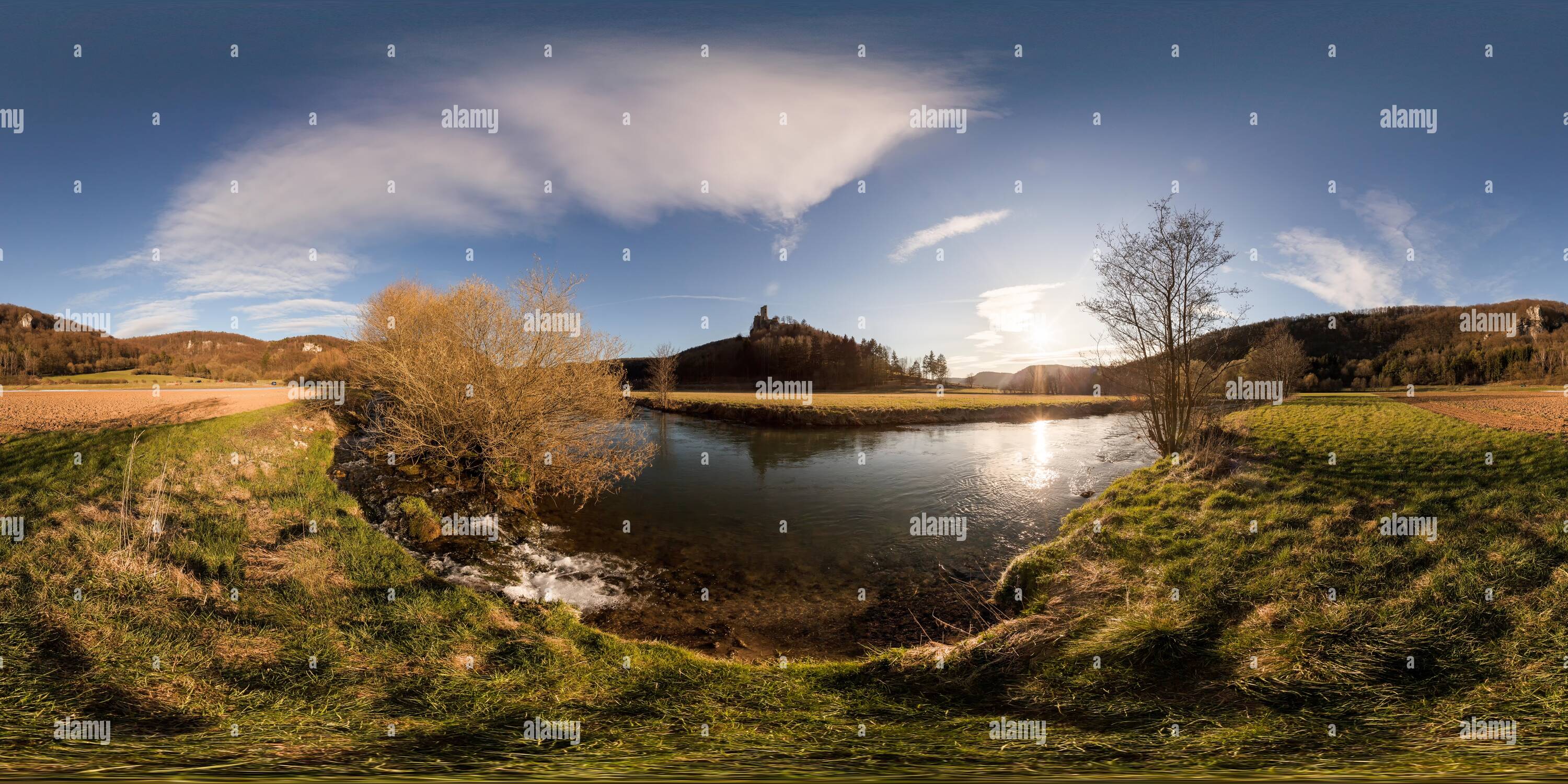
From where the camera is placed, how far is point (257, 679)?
4566 millimetres

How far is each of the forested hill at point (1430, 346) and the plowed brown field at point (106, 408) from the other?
25.7 meters

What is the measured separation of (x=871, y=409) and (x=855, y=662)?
3462cm

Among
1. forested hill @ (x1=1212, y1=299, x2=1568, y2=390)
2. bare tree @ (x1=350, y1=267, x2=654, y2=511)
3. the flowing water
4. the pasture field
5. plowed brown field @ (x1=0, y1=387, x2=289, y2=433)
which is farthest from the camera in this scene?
forested hill @ (x1=1212, y1=299, x2=1568, y2=390)

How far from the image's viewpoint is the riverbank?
37656 mm

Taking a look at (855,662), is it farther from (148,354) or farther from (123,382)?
(148,354)

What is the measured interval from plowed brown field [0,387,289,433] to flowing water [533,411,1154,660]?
10.3m

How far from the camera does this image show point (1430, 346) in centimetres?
5784

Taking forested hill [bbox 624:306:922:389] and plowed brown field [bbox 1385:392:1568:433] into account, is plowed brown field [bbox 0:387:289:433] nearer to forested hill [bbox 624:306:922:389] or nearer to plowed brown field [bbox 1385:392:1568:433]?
plowed brown field [bbox 1385:392:1568:433]

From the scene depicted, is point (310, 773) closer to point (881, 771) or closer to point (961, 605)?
point (881, 771)

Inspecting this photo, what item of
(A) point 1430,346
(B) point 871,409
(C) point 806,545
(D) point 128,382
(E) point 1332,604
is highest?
(A) point 1430,346

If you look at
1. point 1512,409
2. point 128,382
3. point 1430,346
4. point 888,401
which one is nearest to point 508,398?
point 1512,409

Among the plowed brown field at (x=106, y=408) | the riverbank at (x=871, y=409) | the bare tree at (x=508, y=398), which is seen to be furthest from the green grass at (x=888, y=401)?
the plowed brown field at (x=106, y=408)

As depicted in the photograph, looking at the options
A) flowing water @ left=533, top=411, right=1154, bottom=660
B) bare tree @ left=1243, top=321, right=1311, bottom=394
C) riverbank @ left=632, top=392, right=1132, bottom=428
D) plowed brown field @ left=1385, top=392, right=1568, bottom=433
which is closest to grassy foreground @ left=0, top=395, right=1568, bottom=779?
flowing water @ left=533, top=411, right=1154, bottom=660

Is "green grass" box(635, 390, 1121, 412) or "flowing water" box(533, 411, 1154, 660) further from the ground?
"green grass" box(635, 390, 1121, 412)
